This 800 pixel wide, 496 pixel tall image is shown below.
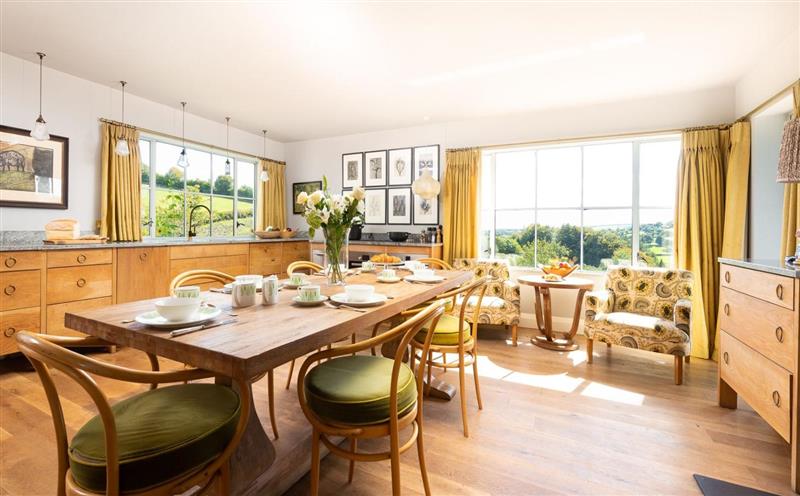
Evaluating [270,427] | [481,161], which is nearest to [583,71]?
[481,161]

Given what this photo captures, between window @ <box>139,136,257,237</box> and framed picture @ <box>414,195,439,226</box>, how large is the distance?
2535mm

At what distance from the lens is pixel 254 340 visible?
107 centimetres

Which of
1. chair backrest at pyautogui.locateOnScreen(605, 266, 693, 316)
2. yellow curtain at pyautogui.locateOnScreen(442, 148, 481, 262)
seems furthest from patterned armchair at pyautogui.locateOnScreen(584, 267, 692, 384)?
yellow curtain at pyautogui.locateOnScreen(442, 148, 481, 262)

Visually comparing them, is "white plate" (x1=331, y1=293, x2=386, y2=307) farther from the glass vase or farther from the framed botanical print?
the framed botanical print

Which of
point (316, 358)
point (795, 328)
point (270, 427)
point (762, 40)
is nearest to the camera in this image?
point (316, 358)

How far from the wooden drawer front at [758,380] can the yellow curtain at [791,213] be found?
0.87 metres

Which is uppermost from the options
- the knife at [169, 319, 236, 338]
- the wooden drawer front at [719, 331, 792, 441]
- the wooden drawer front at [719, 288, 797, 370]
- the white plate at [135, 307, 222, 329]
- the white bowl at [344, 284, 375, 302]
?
the white bowl at [344, 284, 375, 302]

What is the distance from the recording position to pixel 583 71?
10.5 ft

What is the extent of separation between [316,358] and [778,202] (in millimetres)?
3892

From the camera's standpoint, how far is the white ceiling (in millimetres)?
2375

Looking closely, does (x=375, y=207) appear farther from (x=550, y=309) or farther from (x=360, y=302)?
(x=360, y=302)

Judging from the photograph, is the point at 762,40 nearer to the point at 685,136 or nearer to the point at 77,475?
the point at 685,136

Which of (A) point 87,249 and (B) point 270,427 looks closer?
(B) point 270,427

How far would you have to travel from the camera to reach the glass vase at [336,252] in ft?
6.58
